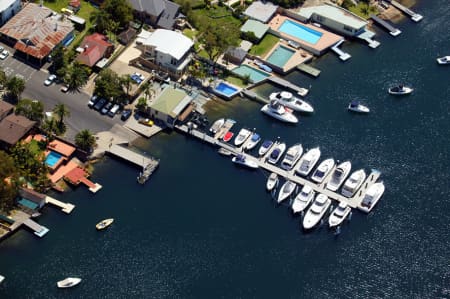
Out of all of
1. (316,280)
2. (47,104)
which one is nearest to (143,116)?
(47,104)

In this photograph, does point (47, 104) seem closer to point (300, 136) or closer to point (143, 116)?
point (143, 116)

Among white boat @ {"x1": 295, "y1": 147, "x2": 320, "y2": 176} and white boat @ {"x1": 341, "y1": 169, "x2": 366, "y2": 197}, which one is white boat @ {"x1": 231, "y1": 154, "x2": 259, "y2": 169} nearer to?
white boat @ {"x1": 295, "y1": 147, "x2": 320, "y2": 176}

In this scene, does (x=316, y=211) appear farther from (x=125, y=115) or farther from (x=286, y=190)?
(x=125, y=115)

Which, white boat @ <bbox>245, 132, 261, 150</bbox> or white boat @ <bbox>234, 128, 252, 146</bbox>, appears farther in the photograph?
white boat @ <bbox>234, 128, 252, 146</bbox>

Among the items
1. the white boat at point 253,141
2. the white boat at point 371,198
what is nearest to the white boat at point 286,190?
the white boat at point 253,141

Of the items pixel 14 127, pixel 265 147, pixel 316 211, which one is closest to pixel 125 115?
pixel 14 127

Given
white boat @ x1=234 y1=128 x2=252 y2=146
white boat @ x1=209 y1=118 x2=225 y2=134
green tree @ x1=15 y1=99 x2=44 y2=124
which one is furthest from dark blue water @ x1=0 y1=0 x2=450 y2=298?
green tree @ x1=15 y1=99 x2=44 y2=124

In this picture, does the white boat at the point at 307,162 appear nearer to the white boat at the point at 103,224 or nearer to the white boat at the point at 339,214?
the white boat at the point at 339,214
